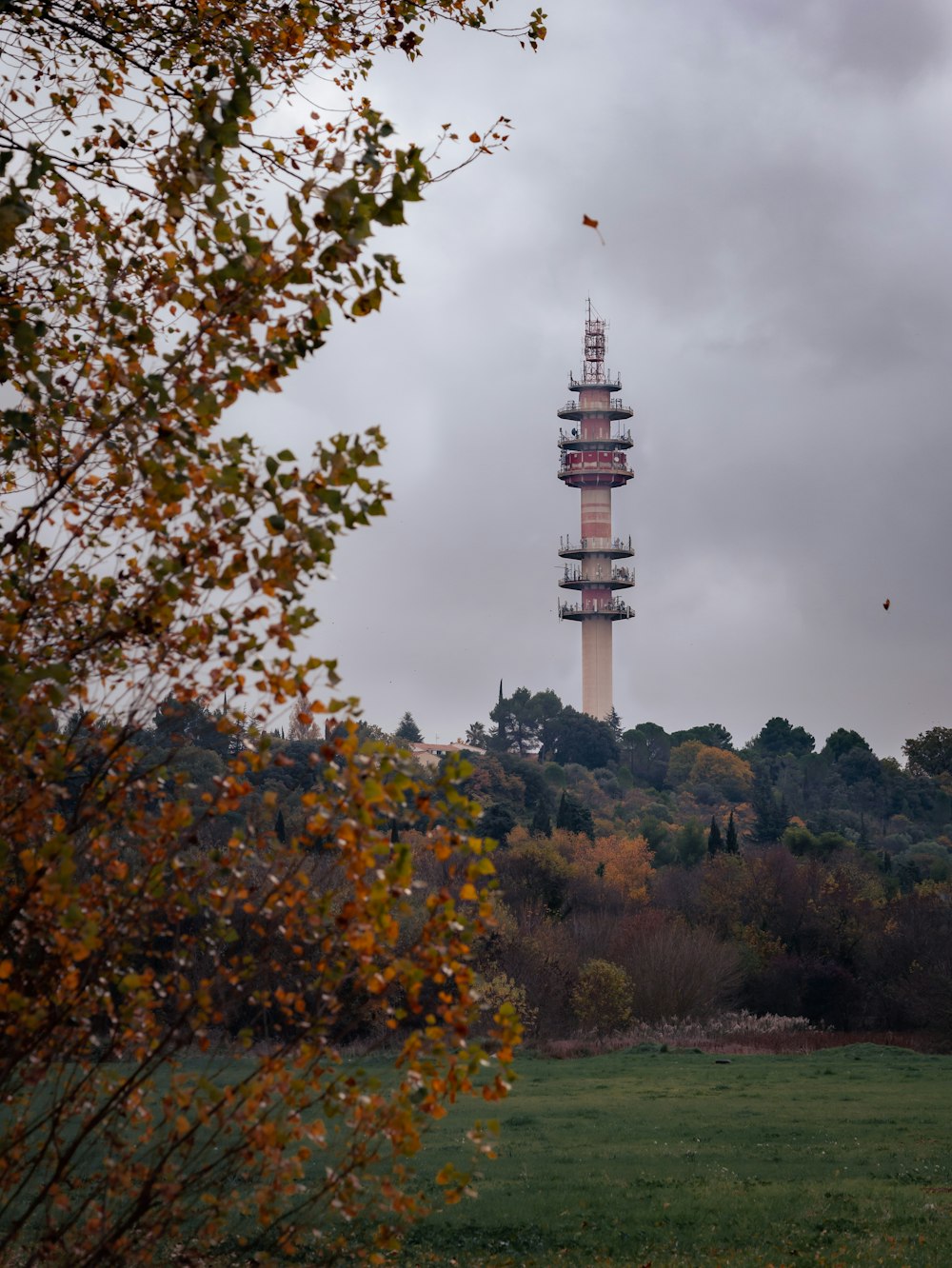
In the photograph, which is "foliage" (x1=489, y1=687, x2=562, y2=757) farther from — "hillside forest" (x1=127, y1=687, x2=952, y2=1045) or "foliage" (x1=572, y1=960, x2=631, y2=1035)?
"foliage" (x1=572, y1=960, x2=631, y2=1035)

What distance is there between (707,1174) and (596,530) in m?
90.8

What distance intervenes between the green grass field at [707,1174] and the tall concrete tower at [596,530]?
A: 76.2m

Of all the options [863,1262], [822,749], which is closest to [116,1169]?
[863,1262]

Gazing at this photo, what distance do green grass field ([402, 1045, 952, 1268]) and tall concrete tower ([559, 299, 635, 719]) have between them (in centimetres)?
7620

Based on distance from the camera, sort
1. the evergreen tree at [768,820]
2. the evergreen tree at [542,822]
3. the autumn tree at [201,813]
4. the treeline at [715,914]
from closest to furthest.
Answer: the autumn tree at [201,813]
the treeline at [715,914]
the evergreen tree at [542,822]
the evergreen tree at [768,820]

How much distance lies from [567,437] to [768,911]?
62.4m

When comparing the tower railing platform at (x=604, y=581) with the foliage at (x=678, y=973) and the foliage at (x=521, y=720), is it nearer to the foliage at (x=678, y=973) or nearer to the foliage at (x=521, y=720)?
the foliage at (x=521, y=720)

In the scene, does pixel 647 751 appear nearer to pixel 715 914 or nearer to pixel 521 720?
pixel 521 720

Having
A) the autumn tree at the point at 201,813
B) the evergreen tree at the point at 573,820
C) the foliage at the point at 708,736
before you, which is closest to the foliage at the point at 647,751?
the foliage at the point at 708,736

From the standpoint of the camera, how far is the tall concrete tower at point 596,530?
105688 millimetres

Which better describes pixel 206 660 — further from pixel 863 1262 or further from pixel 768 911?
pixel 768 911

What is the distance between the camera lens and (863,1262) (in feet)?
39.8

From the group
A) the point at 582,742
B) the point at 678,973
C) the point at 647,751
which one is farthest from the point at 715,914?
the point at 647,751

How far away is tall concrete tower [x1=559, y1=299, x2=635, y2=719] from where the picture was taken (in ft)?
347
